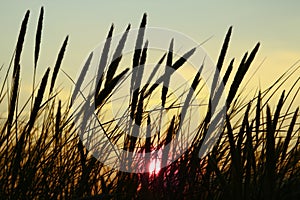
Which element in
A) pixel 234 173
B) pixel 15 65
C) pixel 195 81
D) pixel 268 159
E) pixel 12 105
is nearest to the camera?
pixel 268 159

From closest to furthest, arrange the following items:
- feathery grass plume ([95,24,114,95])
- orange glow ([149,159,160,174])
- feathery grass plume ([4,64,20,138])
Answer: feathery grass plume ([4,64,20,138])
feathery grass plume ([95,24,114,95])
orange glow ([149,159,160,174])

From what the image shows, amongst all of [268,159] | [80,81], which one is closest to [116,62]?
[80,81]

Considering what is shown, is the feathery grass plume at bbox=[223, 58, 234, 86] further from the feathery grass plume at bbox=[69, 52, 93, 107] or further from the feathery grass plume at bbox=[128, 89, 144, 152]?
the feathery grass plume at bbox=[69, 52, 93, 107]

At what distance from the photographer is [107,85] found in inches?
59.8

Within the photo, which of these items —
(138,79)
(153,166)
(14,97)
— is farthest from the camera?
(153,166)

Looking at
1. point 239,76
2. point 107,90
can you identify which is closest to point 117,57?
point 107,90

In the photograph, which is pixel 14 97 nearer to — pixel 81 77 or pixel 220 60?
pixel 81 77

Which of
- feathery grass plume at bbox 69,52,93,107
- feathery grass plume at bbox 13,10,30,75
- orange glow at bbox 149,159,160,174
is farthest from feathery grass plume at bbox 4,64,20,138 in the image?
orange glow at bbox 149,159,160,174

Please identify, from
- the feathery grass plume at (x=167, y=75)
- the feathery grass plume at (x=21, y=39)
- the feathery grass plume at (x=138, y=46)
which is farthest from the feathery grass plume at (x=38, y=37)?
the feathery grass plume at (x=167, y=75)

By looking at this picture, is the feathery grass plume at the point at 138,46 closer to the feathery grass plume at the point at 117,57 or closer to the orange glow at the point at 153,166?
the feathery grass plume at the point at 117,57

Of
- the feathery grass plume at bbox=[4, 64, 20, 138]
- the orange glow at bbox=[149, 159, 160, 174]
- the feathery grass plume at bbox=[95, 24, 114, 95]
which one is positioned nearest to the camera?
the feathery grass plume at bbox=[4, 64, 20, 138]

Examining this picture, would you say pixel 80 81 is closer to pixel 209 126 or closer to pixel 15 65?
pixel 15 65

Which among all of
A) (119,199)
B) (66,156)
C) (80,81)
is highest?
(80,81)

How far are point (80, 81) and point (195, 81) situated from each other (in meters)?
0.37
